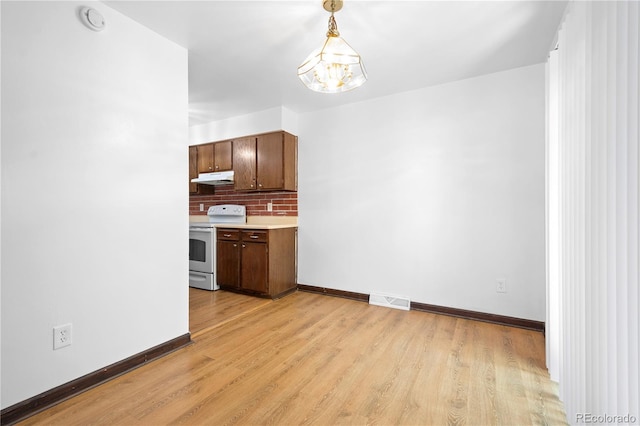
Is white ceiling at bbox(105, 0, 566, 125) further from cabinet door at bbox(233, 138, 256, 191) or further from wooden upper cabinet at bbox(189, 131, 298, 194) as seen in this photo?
cabinet door at bbox(233, 138, 256, 191)

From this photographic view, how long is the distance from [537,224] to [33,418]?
3766 mm

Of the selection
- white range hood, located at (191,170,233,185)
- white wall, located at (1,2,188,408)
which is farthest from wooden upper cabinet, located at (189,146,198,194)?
white wall, located at (1,2,188,408)

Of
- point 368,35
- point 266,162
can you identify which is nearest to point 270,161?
point 266,162

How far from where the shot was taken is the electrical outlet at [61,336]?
64.7 inches

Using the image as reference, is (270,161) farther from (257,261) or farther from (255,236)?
(257,261)

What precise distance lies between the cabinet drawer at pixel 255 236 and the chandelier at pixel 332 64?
2048mm

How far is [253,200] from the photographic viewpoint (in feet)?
14.4

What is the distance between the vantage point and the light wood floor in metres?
1.53

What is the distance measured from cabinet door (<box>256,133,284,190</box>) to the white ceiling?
792 millimetres

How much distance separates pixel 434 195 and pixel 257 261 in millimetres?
2194

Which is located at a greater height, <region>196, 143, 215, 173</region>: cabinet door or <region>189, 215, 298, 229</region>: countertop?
<region>196, 143, 215, 173</region>: cabinet door

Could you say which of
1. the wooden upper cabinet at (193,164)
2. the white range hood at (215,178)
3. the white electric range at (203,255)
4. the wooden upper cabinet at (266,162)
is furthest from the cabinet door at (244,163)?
the wooden upper cabinet at (193,164)

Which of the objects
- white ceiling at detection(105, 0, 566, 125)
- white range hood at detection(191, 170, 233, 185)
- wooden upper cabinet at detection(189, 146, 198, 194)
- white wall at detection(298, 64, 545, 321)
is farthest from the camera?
wooden upper cabinet at detection(189, 146, 198, 194)

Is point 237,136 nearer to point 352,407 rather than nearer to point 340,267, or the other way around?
point 340,267
